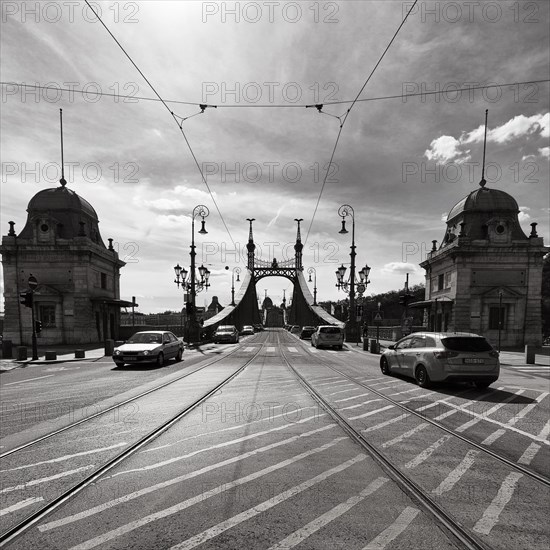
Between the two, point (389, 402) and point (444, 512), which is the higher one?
point (444, 512)

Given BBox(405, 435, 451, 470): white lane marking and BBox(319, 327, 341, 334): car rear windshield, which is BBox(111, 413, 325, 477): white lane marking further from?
BBox(319, 327, 341, 334): car rear windshield

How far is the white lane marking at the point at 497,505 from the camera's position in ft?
9.87

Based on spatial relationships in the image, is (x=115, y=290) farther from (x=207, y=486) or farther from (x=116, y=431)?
(x=207, y=486)

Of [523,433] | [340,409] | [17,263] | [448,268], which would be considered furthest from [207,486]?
[17,263]

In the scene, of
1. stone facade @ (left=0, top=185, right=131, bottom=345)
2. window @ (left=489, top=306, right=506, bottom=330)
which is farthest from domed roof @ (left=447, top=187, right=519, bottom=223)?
stone facade @ (left=0, top=185, right=131, bottom=345)

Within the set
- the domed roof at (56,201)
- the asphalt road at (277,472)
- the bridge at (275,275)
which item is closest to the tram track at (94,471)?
the asphalt road at (277,472)

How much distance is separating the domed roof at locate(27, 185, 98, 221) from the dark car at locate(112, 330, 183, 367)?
59.3ft

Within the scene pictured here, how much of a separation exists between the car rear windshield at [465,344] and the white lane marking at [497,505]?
5236 mm

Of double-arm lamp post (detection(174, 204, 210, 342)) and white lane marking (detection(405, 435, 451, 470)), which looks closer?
white lane marking (detection(405, 435, 451, 470))

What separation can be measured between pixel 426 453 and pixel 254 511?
2640mm

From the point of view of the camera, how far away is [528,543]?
2791mm

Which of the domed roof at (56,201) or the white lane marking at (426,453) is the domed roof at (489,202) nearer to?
the white lane marking at (426,453)

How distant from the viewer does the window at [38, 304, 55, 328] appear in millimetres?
26031

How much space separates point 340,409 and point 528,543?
4214 millimetres
